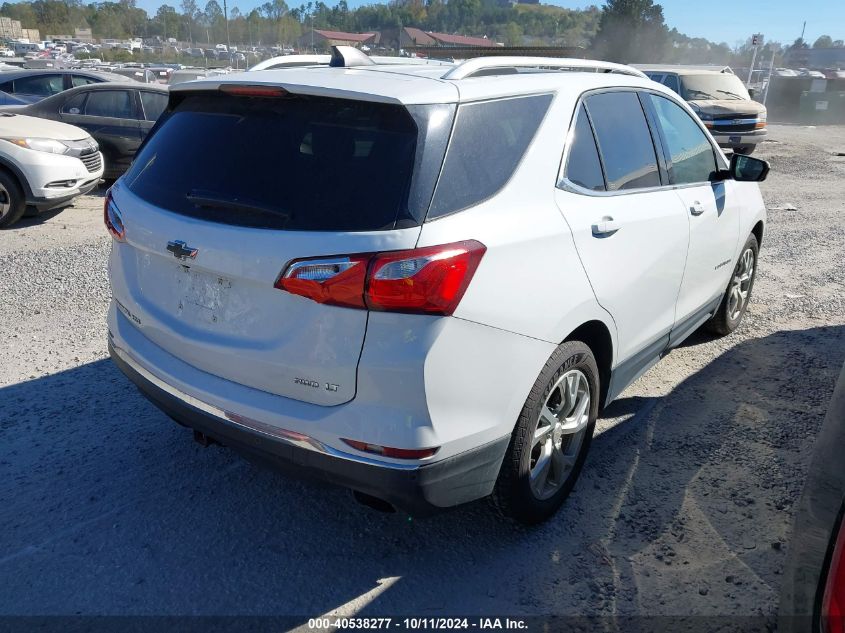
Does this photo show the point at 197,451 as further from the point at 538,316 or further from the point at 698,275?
the point at 698,275

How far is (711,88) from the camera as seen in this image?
54.1ft

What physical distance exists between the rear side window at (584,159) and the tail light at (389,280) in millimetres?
961

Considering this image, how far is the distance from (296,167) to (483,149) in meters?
0.68

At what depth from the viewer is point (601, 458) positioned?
12.5ft

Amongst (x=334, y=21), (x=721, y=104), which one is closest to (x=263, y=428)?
(x=721, y=104)

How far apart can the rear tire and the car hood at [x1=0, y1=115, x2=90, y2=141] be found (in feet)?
1.83

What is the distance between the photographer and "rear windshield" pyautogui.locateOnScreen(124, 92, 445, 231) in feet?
8.04

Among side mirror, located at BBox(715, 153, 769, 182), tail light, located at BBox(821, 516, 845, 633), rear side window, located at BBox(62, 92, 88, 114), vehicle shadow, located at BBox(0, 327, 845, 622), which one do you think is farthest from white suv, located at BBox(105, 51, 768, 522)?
rear side window, located at BBox(62, 92, 88, 114)

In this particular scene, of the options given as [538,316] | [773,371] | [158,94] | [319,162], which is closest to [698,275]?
[773,371]

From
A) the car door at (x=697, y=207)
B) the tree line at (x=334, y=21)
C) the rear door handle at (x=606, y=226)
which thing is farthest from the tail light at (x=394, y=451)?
the tree line at (x=334, y=21)

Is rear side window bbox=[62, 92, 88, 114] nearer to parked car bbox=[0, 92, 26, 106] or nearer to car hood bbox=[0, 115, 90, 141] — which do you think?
car hood bbox=[0, 115, 90, 141]

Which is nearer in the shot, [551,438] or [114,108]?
[551,438]

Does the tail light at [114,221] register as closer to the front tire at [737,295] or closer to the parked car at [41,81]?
the front tire at [737,295]

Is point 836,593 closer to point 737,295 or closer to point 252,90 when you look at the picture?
point 252,90
